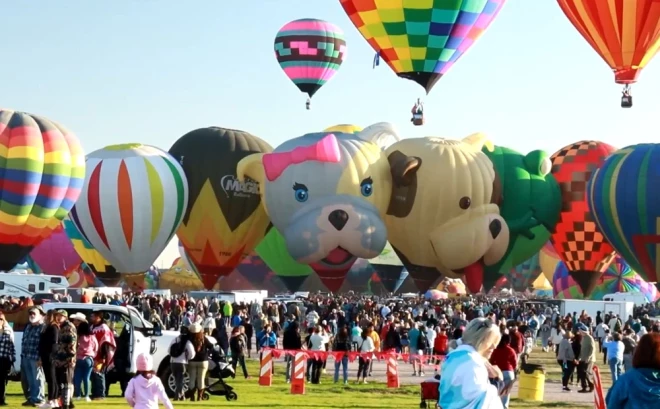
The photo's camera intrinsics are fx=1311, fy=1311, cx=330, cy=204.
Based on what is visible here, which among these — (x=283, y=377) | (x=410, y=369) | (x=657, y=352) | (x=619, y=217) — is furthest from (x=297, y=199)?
(x=657, y=352)

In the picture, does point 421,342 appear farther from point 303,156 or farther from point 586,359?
point 303,156

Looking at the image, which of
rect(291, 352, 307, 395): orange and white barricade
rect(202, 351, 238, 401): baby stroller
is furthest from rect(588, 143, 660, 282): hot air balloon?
rect(202, 351, 238, 401): baby stroller

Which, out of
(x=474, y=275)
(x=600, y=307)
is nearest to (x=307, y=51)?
(x=474, y=275)

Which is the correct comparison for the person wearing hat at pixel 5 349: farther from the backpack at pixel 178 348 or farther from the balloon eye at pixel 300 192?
the balloon eye at pixel 300 192

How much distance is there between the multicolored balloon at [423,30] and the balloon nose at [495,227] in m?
7.03

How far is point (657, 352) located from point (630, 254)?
3120 cm

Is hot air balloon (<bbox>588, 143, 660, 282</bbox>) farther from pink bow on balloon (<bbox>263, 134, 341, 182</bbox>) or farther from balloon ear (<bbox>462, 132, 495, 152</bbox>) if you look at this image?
pink bow on balloon (<bbox>263, 134, 341, 182</bbox>)

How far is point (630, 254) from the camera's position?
3684 centimetres

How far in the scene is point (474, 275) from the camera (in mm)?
38500

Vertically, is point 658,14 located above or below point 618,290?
above

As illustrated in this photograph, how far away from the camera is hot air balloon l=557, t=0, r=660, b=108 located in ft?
97.0

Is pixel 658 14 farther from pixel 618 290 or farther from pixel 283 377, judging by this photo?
pixel 618 290

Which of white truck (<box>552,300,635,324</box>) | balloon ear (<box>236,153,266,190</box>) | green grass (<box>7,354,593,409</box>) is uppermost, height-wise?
balloon ear (<box>236,153,266,190</box>)

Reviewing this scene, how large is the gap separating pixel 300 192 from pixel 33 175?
25.2ft
